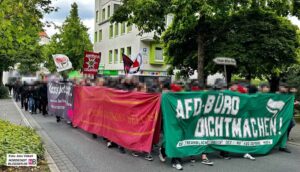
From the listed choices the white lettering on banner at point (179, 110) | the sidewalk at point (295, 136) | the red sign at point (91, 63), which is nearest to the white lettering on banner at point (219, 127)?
the white lettering on banner at point (179, 110)

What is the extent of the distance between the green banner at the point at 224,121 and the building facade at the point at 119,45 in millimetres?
25823

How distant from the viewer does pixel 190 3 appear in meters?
15.2

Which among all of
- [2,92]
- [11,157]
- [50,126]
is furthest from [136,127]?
[2,92]

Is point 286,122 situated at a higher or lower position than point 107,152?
higher

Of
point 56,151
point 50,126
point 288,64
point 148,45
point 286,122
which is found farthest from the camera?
point 148,45

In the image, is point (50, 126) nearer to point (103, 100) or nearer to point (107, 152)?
point (103, 100)

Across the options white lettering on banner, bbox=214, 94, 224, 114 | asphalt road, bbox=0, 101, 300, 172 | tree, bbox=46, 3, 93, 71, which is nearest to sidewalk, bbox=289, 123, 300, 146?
asphalt road, bbox=0, 101, 300, 172

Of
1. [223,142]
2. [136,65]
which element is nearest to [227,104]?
[223,142]

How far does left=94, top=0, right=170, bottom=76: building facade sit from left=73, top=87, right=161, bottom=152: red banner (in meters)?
24.3

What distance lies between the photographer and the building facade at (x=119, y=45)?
4159 cm

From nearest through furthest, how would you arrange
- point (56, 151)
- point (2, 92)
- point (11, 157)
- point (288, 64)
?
point (11, 157) → point (56, 151) → point (288, 64) → point (2, 92)

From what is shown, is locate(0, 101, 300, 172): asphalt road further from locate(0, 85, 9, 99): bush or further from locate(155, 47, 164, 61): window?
locate(155, 47, 164, 61): window

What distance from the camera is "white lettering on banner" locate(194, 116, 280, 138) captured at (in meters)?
8.74

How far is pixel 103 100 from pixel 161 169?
3.31m
